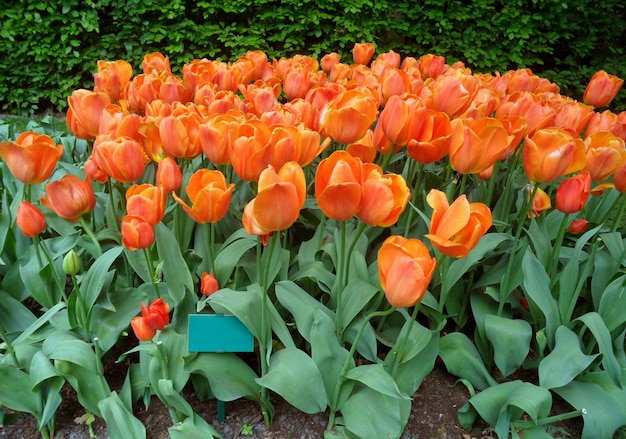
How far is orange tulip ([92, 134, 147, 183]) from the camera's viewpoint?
58.7 inches

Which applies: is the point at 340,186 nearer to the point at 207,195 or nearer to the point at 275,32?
the point at 207,195

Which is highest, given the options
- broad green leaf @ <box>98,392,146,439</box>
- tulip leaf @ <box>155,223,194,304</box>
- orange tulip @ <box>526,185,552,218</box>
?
orange tulip @ <box>526,185,552,218</box>

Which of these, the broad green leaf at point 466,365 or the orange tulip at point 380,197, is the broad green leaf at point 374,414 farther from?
the orange tulip at point 380,197

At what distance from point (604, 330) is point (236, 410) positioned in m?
1.15

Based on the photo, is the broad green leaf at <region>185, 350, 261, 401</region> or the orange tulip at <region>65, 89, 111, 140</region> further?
the orange tulip at <region>65, 89, 111, 140</region>

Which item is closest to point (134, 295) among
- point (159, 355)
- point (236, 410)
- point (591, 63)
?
point (159, 355)

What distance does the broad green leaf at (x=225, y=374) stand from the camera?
59.7 inches

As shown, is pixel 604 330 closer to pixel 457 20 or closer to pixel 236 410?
pixel 236 410

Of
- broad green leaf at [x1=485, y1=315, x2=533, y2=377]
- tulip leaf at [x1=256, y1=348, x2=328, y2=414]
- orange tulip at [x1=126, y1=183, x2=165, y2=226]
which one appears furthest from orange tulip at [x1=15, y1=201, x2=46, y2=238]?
broad green leaf at [x1=485, y1=315, x2=533, y2=377]

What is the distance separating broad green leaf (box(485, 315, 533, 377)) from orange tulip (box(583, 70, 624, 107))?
4.67 ft

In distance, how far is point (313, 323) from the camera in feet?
5.05

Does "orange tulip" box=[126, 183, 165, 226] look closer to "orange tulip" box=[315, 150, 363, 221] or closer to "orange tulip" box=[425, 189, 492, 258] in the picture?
"orange tulip" box=[315, 150, 363, 221]

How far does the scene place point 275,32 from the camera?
232 inches

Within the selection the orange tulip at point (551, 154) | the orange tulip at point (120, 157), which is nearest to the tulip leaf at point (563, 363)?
the orange tulip at point (551, 154)
